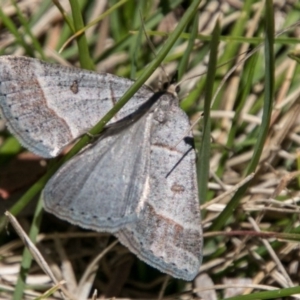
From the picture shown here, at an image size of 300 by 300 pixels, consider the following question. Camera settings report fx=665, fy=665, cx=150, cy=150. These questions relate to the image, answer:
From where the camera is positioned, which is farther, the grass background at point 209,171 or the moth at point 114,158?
the grass background at point 209,171

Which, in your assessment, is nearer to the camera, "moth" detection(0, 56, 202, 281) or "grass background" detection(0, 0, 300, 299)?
"moth" detection(0, 56, 202, 281)

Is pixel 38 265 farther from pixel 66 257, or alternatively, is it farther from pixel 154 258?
pixel 154 258

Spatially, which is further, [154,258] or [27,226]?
[27,226]

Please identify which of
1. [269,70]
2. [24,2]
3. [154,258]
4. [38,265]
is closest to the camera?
[269,70]

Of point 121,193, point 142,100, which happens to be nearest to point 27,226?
point 121,193
